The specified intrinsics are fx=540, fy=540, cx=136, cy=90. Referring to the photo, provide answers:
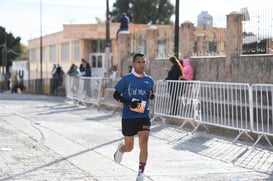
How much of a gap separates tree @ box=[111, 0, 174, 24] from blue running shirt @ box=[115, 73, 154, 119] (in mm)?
57605

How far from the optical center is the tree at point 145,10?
214 ft

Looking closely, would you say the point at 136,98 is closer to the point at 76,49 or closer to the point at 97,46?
the point at 97,46

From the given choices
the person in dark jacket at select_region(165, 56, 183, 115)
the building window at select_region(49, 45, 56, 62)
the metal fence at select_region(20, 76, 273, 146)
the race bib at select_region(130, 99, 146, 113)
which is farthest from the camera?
the building window at select_region(49, 45, 56, 62)

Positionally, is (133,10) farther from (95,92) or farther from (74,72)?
(95,92)

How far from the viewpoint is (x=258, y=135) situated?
11.3 meters

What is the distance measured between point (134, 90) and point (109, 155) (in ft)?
8.05

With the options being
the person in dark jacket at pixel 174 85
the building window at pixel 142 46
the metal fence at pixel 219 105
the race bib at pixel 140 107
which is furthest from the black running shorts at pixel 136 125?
the building window at pixel 142 46

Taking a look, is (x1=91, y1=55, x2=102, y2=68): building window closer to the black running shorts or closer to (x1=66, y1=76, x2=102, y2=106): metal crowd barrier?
(x1=66, y1=76, x2=102, y2=106): metal crowd barrier

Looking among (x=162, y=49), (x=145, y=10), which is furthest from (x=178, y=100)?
(x=145, y=10)

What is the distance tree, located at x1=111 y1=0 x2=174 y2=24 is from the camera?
214 feet

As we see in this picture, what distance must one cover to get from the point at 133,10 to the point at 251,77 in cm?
5154

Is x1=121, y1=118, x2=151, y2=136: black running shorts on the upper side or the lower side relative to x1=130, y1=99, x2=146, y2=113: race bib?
lower

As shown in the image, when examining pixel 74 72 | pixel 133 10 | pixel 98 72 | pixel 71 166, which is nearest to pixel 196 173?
pixel 71 166

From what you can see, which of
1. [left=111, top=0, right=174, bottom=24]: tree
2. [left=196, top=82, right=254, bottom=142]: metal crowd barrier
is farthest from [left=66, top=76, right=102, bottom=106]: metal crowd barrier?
[left=111, top=0, right=174, bottom=24]: tree
